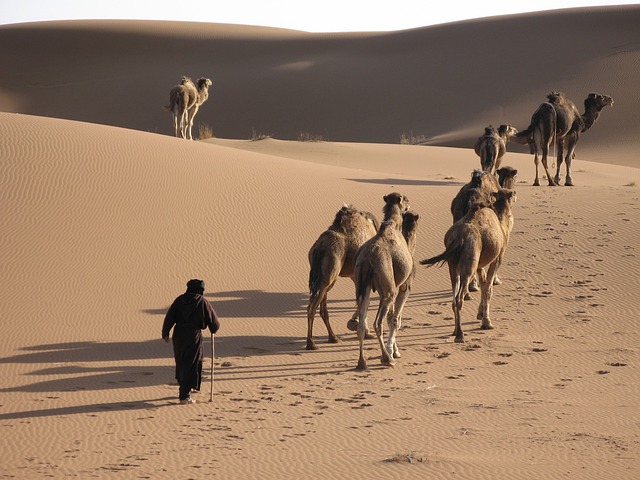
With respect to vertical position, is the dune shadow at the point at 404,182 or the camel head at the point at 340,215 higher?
the dune shadow at the point at 404,182

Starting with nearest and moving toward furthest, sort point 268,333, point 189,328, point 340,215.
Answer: point 189,328 < point 340,215 < point 268,333

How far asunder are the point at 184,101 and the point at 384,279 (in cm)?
1644

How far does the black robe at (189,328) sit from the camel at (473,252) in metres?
3.35

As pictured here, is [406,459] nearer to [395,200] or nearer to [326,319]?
[326,319]

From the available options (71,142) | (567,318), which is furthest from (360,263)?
(71,142)

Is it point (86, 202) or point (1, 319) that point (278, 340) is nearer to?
point (1, 319)

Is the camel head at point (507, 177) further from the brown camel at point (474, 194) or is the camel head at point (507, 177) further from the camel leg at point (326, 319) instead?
the camel leg at point (326, 319)

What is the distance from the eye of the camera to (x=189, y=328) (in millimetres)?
10977

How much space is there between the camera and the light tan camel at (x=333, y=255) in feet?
42.8

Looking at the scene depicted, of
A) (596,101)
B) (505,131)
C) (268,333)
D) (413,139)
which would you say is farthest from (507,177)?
(413,139)

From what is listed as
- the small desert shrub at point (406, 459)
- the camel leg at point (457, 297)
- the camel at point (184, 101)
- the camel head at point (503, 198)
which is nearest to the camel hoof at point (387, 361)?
the camel leg at point (457, 297)

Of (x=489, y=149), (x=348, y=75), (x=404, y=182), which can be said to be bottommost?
(x=404, y=182)

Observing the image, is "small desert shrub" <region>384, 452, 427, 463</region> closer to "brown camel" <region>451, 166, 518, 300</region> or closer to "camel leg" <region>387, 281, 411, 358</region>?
"camel leg" <region>387, 281, 411, 358</region>

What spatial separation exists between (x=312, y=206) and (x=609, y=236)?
542 centimetres
